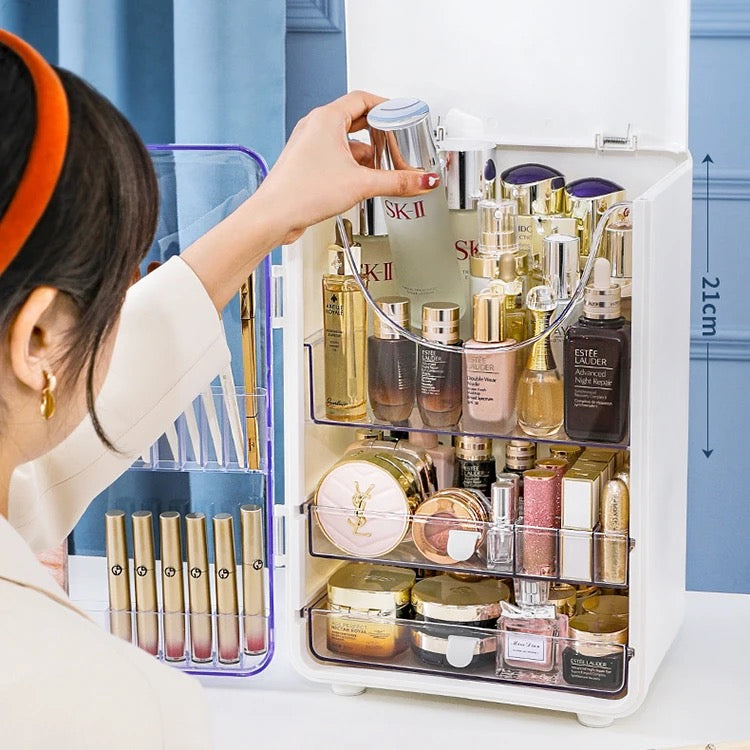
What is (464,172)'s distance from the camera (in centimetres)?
110

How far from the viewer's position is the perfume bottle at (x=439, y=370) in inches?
43.9

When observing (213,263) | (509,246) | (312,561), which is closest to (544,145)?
(509,246)

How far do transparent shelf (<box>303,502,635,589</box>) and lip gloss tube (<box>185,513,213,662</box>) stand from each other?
11cm

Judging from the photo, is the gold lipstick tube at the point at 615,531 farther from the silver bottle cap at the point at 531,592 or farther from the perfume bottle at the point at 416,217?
the perfume bottle at the point at 416,217

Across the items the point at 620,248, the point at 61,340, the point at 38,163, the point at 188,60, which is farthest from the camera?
the point at 188,60

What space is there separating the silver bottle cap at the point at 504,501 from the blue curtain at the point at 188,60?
1.93ft

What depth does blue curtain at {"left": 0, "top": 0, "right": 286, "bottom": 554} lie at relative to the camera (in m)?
1.58

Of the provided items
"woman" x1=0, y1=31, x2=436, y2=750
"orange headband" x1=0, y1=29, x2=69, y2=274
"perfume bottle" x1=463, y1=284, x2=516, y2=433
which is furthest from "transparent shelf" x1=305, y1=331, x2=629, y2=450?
"orange headband" x1=0, y1=29, x2=69, y2=274

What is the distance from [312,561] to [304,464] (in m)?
0.11

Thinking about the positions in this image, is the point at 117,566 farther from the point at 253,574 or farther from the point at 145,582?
the point at 253,574

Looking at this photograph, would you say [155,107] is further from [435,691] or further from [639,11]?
[435,691]

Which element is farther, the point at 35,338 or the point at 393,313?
the point at 393,313

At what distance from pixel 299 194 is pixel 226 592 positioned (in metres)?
0.42

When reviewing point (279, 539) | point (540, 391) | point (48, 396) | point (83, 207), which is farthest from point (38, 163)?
point (279, 539)
